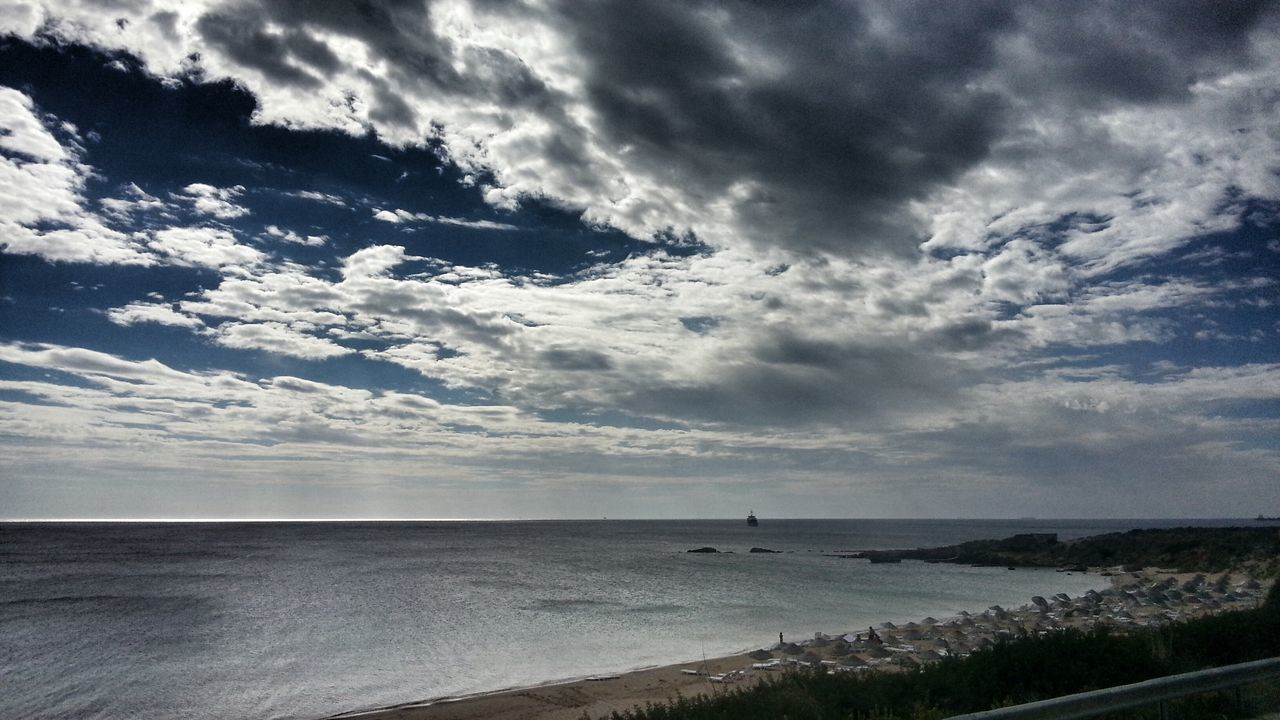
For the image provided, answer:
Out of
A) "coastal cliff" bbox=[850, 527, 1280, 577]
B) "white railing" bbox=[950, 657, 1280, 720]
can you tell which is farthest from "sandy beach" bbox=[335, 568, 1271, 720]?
"coastal cliff" bbox=[850, 527, 1280, 577]

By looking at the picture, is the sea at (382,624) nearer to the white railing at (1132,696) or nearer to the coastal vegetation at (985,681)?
the coastal vegetation at (985,681)

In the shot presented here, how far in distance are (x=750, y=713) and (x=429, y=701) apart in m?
12.7

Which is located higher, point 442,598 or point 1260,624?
point 1260,624

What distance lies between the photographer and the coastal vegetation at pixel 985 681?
1093 cm

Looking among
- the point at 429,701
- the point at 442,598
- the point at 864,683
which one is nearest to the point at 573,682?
the point at 429,701

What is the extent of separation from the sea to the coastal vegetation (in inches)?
494

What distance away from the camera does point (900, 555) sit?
91.6 metres

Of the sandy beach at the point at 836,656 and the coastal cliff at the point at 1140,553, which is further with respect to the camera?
the coastal cliff at the point at 1140,553

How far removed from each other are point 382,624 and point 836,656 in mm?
21958

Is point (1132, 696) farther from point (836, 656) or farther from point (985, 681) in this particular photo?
point (836, 656)

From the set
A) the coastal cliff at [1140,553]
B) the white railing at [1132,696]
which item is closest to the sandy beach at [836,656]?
the white railing at [1132,696]

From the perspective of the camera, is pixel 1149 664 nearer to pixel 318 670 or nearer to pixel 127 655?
pixel 318 670

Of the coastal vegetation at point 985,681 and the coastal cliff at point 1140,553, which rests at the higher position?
the coastal vegetation at point 985,681

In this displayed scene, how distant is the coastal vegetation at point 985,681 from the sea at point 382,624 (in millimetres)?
12553
